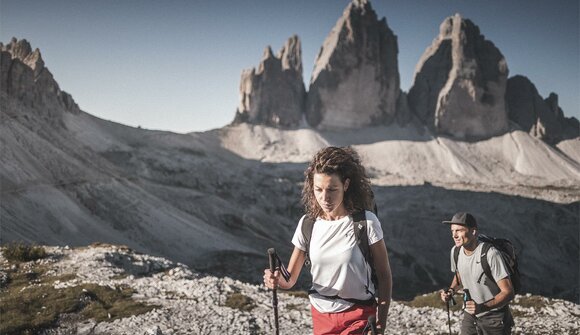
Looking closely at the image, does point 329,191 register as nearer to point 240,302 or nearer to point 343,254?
point 343,254

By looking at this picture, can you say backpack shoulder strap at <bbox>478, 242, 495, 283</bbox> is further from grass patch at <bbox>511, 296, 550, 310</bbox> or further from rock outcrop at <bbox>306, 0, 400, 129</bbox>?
rock outcrop at <bbox>306, 0, 400, 129</bbox>

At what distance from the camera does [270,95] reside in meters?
131

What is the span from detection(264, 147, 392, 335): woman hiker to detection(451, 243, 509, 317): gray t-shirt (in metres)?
2.76

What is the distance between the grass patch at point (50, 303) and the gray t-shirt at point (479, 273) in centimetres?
1083

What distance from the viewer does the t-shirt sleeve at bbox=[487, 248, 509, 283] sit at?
231 inches

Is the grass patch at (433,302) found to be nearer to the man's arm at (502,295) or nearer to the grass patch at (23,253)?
the man's arm at (502,295)

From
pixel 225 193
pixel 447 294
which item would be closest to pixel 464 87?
pixel 225 193

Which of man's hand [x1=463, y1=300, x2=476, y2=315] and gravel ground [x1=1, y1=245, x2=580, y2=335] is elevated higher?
man's hand [x1=463, y1=300, x2=476, y2=315]

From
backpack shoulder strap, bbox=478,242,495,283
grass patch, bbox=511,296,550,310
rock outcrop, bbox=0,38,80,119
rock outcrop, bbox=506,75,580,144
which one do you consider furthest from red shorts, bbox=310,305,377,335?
rock outcrop, bbox=506,75,580,144

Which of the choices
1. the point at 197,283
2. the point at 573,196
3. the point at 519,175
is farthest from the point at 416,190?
the point at 197,283

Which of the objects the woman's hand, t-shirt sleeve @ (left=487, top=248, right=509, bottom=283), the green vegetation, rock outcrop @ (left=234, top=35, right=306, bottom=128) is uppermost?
rock outcrop @ (left=234, top=35, right=306, bottom=128)

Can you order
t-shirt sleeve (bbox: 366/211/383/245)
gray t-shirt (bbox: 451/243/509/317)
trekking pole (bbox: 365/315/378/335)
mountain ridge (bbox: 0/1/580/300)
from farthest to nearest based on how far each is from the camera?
mountain ridge (bbox: 0/1/580/300) → gray t-shirt (bbox: 451/243/509/317) → t-shirt sleeve (bbox: 366/211/383/245) → trekking pole (bbox: 365/315/378/335)

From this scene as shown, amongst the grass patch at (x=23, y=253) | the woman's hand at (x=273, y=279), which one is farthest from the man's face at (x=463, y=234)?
the grass patch at (x=23, y=253)

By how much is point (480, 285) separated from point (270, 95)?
12730 cm
